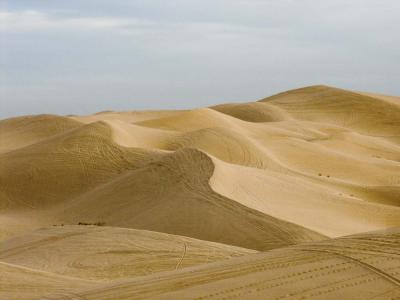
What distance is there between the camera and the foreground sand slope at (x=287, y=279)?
5816 millimetres

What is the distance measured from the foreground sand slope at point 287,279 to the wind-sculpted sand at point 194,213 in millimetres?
16

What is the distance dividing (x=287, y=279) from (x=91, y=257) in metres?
5.78

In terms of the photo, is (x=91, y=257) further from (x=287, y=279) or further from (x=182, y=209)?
(x=287, y=279)

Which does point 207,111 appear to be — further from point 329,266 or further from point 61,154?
point 329,266

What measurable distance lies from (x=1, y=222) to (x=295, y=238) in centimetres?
966

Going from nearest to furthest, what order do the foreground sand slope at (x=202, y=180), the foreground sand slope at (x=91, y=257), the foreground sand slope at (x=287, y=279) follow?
the foreground sand slope at (x=287, y=279) → the foreground sand slope at (x=91, y=257) → the foreground sand slope at (x=202, y=180)

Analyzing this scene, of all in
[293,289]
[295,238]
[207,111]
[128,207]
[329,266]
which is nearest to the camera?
[293,289]

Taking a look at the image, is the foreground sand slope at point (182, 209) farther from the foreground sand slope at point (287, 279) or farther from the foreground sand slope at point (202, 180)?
the foreground sand slope at point (287, 279)

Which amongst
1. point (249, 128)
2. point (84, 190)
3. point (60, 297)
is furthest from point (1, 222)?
point (249, 128)

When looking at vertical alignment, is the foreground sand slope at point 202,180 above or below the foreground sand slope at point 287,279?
below

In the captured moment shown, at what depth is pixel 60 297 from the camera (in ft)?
19.9

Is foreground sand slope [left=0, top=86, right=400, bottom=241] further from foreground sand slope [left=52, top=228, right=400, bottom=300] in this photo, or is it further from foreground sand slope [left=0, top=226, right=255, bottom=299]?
foreground sand slope [left=52, top=228, right=400, bottom=300]

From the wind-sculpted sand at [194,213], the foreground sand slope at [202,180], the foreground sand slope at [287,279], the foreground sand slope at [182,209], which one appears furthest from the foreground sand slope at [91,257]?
the foreground sand slope at [202,180]

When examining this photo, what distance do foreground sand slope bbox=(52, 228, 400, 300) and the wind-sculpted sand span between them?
16 mm
